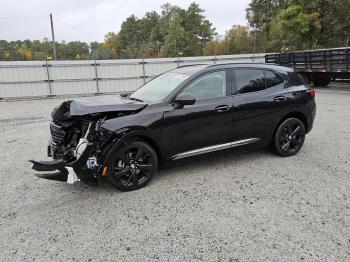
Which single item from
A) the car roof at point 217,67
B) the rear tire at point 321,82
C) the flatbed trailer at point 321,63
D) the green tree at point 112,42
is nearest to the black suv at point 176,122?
the car roof at point 217,67

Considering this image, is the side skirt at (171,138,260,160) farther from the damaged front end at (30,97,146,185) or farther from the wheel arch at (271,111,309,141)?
the damaged front end at (30,97,146,185)

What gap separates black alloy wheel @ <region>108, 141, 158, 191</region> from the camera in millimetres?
3986

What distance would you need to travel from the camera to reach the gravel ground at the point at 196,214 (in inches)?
115

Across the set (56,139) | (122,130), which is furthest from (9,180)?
(122,130)

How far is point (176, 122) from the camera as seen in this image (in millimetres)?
4320

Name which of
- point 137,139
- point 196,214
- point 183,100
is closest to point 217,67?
point 183,100

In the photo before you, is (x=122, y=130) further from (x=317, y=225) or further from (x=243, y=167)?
(x=317, y=225)

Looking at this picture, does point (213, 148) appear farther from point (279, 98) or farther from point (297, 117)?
point (297, 117)

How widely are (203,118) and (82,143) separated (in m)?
1.73

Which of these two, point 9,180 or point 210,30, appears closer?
point 9,180

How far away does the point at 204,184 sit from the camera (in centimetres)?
437

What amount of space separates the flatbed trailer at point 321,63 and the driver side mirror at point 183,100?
11.4m

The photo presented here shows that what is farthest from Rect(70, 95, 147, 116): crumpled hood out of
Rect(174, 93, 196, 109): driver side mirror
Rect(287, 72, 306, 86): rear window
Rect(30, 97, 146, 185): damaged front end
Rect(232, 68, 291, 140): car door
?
Rect(287, 72, 306, 86): rear window

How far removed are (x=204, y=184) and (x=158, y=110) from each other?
1212 millimetres
